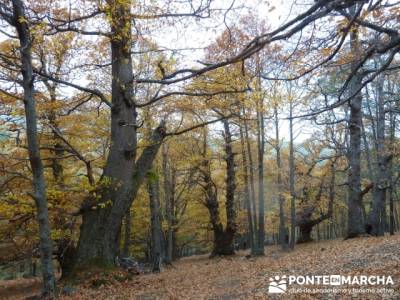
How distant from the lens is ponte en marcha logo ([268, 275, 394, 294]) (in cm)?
519

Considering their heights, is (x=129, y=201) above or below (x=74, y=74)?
below

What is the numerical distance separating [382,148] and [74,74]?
12701 millimetres

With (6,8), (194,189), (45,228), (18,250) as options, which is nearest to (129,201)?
(45,228)

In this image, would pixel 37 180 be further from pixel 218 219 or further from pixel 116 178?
pixel 218 219

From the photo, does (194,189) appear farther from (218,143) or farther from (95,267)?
(95,267)

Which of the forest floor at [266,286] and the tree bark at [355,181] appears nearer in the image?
the forest floor at [266,286]

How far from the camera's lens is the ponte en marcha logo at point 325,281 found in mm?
5187

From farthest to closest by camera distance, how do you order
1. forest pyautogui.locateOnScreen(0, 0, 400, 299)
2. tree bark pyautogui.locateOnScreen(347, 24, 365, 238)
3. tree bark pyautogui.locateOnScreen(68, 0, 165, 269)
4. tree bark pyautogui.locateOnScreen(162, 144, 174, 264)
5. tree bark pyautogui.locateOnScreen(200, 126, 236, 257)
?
tree bark pyautogui.locateOnScreen(200, 126, 236, 257) < tree bark pyautogui.locateOnScreen(162, 144, 174, 264) < tree bark pyautogui.locateOnScreen(347, 24, 365, 238) < tree bark pyautogui.locateOnScreen(68, 0, 165, 269) < forest pyautogui.locateOnScreen(0, 0, 400, 299)

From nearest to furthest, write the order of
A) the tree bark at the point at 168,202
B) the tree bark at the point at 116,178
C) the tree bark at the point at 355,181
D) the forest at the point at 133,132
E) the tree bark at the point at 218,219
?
1. the forest at the point at 133,132
2. the tree bark at the point at 116,178
3. the tree bark at the point at 355,181
4. the tree bark at the point at 168,202
5. the tree bark at the point at 218,219

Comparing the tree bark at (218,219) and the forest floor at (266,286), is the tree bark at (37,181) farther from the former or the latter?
the tree bark at (218,219)

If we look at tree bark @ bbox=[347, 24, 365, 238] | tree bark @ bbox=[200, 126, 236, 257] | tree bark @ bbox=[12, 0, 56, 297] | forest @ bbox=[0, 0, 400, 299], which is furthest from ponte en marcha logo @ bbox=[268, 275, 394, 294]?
tree bark @ bbox=[200, 126, 236, 257]

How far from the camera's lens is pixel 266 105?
937 centimetres

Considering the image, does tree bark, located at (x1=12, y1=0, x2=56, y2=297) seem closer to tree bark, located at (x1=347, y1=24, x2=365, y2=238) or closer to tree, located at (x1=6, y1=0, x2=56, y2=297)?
tree, located at (x1=6, y1=0, x2=56, y2=297)

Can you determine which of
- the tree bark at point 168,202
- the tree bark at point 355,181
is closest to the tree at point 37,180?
the tree bark at point 355,181
